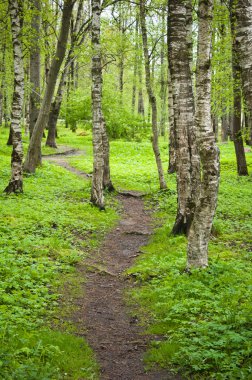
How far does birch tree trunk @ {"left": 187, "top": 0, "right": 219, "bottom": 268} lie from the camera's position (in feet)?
25.5

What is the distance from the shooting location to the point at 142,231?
13.4 metres

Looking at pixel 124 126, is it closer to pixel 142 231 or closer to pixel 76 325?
pixel 142 231

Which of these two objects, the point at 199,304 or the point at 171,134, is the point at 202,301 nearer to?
the point at 199,304


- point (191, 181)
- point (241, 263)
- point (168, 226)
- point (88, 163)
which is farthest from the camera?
point (88, 163)

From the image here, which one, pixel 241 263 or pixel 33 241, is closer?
pixel 241 263

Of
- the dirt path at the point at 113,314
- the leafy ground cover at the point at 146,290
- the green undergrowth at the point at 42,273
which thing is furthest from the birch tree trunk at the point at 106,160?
the dirt path at the point at 113,314

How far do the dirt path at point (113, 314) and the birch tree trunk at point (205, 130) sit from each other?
2.30 meters

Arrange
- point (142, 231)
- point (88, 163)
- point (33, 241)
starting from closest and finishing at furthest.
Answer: point (33, 241)
point (142, 231)
point (88, 163)

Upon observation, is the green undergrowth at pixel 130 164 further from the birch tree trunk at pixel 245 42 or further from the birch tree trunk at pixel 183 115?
the birch tree trunk at pixel 245 42

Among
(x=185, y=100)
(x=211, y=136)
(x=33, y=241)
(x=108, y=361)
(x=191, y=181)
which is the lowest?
(x=108, y=361)

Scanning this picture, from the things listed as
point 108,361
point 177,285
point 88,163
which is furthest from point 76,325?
point 88,163

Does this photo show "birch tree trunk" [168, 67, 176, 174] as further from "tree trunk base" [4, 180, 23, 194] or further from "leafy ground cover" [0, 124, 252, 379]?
"tree trunk base" [4, 180, 23, 194]

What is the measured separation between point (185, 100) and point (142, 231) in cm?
473

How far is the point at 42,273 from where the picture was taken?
28.0 ft
